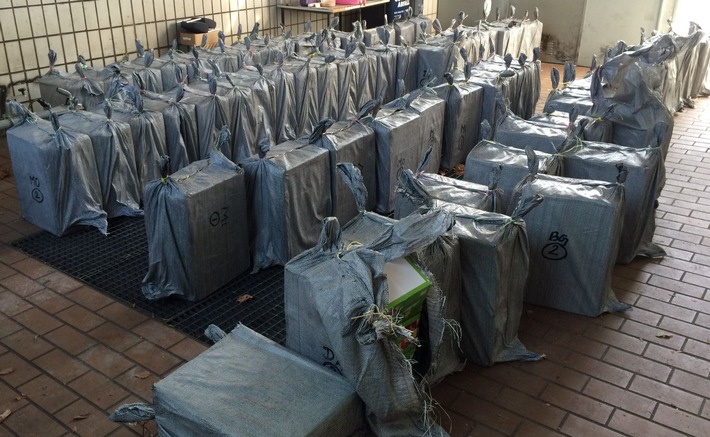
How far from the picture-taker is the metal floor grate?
416cm

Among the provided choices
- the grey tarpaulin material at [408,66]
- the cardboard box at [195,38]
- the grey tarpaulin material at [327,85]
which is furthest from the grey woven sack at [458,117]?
the cardboard box at [195,38]

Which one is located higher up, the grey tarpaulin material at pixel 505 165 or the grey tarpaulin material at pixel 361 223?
the grey tarpaulin material at pixel 361 223

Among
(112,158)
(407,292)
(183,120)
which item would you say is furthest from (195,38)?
(407,292)

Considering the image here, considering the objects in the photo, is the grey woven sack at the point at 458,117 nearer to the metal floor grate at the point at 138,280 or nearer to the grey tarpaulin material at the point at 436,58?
the grey tarpaulin material at the point at 436,58

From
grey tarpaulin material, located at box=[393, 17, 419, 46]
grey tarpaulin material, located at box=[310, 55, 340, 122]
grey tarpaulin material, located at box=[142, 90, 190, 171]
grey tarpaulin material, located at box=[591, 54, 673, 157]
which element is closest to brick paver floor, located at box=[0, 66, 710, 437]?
grey tarpaulin material, located at box=[591, 54, 673, 157]

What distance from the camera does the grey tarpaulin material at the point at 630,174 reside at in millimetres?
4570

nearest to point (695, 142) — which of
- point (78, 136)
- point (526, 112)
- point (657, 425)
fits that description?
point (526, 112)

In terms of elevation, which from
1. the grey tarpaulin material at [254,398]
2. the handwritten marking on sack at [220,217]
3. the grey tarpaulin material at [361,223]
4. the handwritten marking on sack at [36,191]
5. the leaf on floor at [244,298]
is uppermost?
the grey tarpaulin material at [361,223]

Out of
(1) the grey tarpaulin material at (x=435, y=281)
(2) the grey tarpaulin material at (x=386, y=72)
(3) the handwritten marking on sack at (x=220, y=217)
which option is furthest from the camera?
(2) the grey tarpaulin material at (x=386, y=72)

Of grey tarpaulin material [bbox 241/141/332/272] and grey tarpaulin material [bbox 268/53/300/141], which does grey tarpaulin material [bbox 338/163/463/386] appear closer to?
grey tarpaulin material [bbox 241/141/332/272]

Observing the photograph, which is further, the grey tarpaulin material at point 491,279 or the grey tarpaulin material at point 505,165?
the grey tarpaulin material at point 505,165

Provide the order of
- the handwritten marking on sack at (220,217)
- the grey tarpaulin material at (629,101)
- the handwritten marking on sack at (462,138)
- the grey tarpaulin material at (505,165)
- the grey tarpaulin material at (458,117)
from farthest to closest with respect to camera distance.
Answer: the handwritten marking on sack at (462,138) < the grey tarpaulin material at (458,117) < the grey tarpaulin material at (629,101) < the grey tarpaulin material at (505,165) < the handwritten marking on sack at (220,217)

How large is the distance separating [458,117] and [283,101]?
1826mm

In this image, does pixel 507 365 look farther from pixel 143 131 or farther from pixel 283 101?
pixel 283 101
